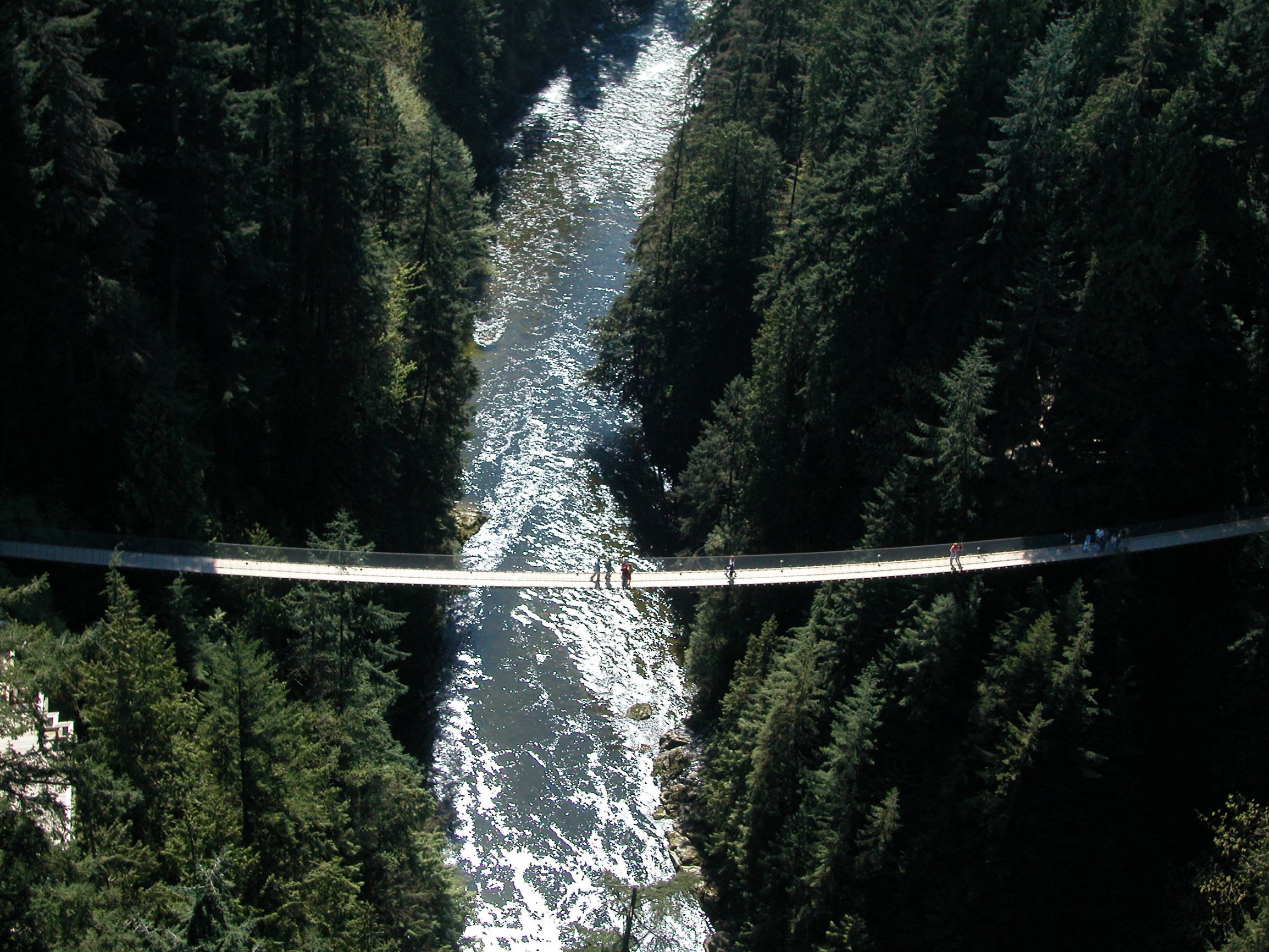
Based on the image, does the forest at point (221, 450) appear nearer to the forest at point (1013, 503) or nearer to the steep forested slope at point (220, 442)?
the steep forested slope at point (220, 442)

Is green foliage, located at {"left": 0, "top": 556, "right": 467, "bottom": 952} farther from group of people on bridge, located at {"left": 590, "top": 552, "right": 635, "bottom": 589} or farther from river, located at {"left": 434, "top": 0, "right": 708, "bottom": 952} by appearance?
group of people on bridge, located at {"left": 590, "top": 552, "right": 635, "bottom": 589}

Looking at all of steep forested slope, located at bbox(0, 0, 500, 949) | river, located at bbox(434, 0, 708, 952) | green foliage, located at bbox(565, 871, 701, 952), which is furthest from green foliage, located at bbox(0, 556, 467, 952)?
river, located at bbox(434, 0, 708, 952)

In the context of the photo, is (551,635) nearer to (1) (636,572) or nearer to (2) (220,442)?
(1) (636,572)

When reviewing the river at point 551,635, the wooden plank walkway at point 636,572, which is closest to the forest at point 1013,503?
the wooden plank walkway at point 636,572

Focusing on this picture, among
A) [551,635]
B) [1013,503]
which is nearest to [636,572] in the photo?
[551,635]

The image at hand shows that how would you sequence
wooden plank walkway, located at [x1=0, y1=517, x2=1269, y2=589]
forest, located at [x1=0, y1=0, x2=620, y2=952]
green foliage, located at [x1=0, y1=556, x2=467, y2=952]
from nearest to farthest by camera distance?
1. green foliage, located at [x1=0, y1=556, x2=467, y2=952]
2. forest, located at [x1=0, y1=0, x2=620, y2=952]
3. wooden plank walkway, located at [x1=0, y1=517, x2=1269, y2=589]

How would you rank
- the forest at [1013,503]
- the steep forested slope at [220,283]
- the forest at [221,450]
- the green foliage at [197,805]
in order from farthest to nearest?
the forest at [1013,503] < the steep forested slope at [220,283] < the forest at [221,450] < the green foliage at [197,805]

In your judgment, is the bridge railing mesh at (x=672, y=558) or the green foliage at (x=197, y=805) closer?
the green foliage at (x=197, y=805)
